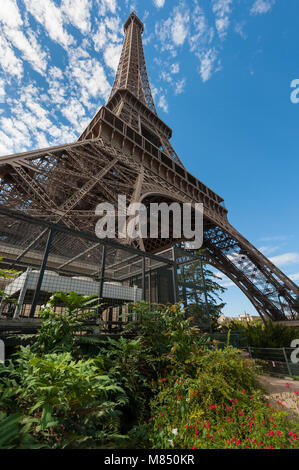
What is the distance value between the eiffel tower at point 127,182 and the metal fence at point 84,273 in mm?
3779

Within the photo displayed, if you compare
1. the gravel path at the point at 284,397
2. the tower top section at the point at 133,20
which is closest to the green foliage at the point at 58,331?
the gravel path at the point at 284,397

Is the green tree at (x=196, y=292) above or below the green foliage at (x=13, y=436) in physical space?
above

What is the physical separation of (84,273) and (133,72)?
42237mm

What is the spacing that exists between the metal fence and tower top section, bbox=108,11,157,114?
3012cm

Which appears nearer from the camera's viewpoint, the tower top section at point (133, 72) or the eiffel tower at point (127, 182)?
the eiffel tower at point (127, 182)

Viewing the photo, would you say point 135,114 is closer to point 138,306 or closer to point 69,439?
point 138,306

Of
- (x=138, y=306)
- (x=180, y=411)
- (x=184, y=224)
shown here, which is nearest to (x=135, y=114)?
(x=184, y=224)

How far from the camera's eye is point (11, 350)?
116 inches

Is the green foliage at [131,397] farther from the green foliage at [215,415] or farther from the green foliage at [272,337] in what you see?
the green foliage at [272,337]

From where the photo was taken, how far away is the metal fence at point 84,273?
3.84 metres

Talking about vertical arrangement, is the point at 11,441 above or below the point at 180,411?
above

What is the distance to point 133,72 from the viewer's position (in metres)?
35.2

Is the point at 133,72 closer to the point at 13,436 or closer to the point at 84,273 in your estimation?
the point at 84,273

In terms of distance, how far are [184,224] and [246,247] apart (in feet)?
27.4
